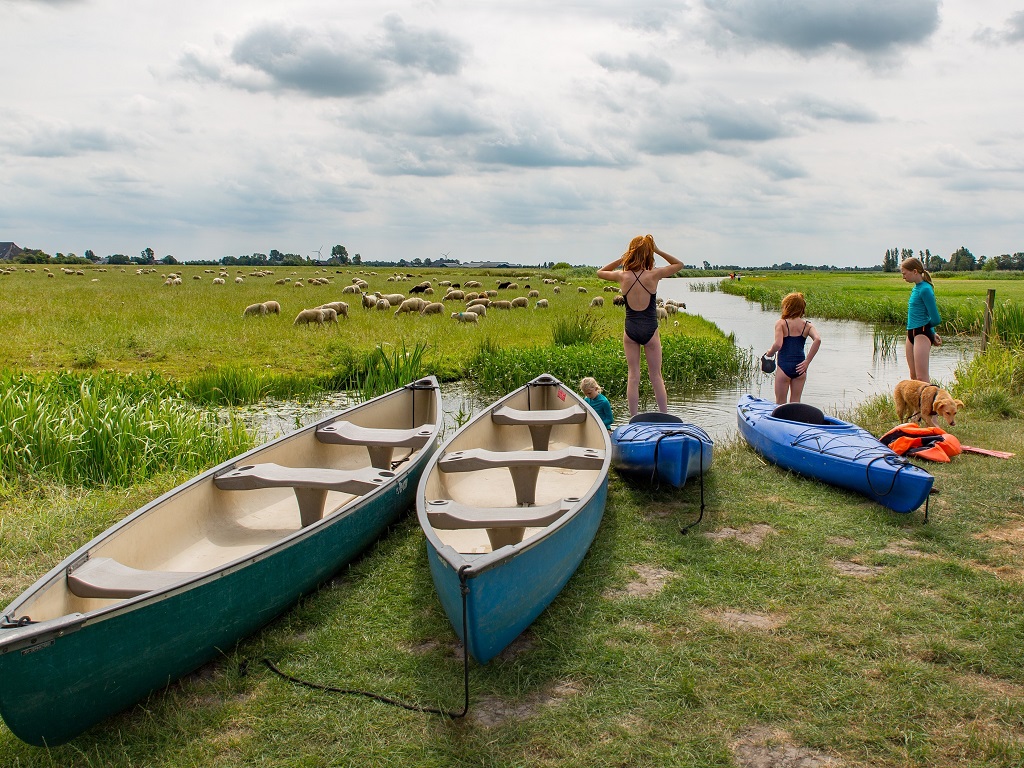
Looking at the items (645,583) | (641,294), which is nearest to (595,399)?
(641,294)

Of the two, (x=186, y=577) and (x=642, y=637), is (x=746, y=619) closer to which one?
(x=642, y=637)

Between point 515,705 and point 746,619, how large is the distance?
161 cm

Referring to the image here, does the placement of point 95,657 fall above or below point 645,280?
below

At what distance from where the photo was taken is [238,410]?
11.4 metres

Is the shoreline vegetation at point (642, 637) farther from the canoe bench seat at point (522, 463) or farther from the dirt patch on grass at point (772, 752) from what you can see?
the canoe bench seat at point (522, 463)

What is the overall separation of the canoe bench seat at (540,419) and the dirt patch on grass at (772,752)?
4.42 m

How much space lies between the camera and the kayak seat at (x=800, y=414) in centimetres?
779

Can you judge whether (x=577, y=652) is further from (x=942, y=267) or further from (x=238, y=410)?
(x=942, y=267)

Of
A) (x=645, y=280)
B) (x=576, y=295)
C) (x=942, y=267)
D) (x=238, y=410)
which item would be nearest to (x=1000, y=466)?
(x=645, y=280)

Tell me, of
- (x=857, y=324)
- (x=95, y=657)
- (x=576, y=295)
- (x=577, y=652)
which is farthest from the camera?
(x=576, y=295)

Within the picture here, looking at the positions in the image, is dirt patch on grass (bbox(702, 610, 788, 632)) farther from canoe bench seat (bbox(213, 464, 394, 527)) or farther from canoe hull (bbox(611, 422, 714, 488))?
canoe bench seat (bbox(213, 464, 394, 527))

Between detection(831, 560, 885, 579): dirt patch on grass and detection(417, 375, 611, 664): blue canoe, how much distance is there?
171 cm

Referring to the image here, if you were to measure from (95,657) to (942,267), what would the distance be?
108m

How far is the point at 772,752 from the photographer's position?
3354 millimetres
